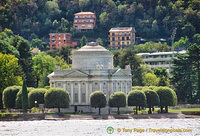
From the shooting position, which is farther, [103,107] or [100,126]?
[103,107]

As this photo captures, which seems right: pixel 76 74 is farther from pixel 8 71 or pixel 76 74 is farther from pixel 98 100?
pixel 8 71

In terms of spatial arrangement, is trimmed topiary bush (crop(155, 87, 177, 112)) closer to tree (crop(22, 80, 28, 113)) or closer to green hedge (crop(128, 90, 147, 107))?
green hedge (crop(128, 90, 147, 107))

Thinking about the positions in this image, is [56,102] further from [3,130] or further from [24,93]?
[3,130]

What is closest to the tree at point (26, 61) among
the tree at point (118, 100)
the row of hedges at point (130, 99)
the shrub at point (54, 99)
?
the shrub at point (54, 99)

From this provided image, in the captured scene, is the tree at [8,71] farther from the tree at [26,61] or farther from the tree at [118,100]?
the tree at [118,100]

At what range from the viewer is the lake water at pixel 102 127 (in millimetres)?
125438

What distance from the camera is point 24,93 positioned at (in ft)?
508

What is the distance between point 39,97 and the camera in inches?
6230

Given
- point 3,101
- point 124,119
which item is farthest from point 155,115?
point 3,101

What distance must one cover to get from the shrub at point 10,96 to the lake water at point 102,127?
1299 centimetres

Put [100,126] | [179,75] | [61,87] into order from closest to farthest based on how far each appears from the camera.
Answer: [100,126], [61,87], [179,75]

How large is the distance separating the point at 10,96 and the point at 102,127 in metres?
31.8

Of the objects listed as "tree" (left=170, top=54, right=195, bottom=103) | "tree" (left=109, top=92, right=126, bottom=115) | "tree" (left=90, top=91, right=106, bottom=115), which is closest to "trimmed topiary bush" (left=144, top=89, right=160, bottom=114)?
"tree" (left=109, top=92, right=126, bottom=115)

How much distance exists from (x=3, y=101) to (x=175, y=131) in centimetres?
4563
